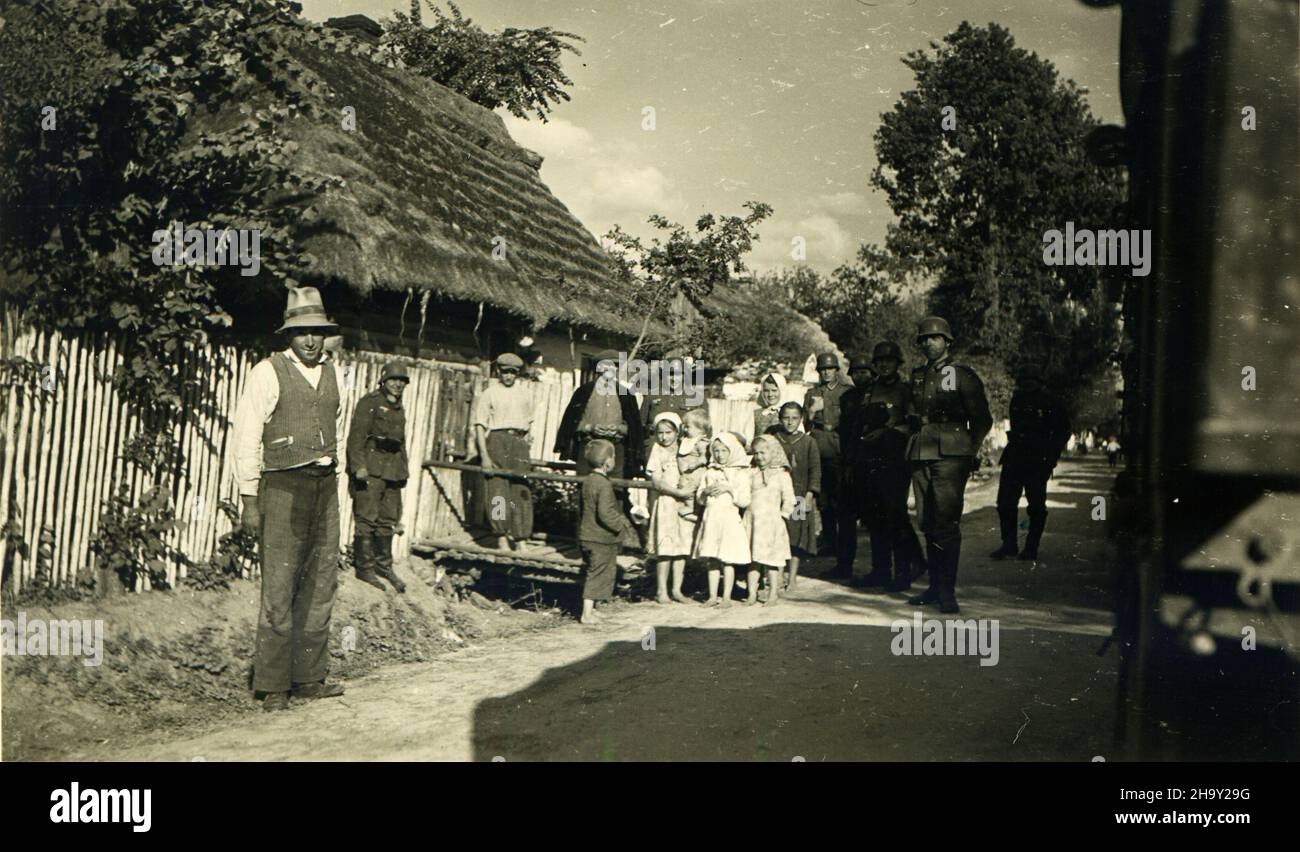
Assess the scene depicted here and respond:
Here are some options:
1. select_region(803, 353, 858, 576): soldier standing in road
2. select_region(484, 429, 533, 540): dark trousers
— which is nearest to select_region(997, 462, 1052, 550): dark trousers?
select_region(803, 353, 858, 576): soldier standing in road

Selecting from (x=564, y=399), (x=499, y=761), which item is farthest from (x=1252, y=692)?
(x=564, y=399)

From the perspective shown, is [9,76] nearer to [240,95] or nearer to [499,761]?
[240,95]

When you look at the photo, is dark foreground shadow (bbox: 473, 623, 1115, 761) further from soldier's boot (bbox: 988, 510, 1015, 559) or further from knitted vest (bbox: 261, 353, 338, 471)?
soldier's boot (bbox: 988, 510, 1015, 559)

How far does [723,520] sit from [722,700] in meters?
2.94

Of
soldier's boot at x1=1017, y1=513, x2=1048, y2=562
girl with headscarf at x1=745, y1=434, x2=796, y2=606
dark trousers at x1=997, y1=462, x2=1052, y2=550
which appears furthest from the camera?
soldier's boot at x1=1017, y1=513, x2=1048, y2=562

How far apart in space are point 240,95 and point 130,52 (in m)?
0.82

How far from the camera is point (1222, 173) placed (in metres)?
3.16

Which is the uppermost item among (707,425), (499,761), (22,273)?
(22,273)

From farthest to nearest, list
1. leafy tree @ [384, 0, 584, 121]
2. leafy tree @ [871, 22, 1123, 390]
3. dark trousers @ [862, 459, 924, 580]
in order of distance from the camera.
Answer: leafy tree @ [871, 22, 1123, 390] → leafy tree @ [384, 0, 584, 121] → dark trousers @ [862, 459, 924, 580]

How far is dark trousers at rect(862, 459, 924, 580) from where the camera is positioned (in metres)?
8.08

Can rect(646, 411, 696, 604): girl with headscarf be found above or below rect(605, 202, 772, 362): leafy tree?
below

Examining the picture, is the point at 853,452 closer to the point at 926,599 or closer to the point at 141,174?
the point at 926,599

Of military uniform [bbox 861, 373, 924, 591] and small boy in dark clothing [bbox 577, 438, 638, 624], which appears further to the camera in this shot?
military uniform [bbox 861, 373, 924, 591]

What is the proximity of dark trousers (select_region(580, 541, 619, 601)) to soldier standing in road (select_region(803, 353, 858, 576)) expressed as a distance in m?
2.51
